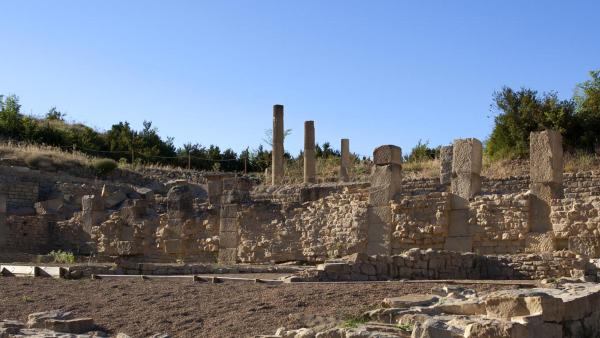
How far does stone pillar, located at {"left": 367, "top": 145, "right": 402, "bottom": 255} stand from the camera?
17.4 meters

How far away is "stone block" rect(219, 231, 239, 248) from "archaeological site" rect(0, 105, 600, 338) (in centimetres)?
4

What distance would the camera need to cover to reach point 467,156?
679 inches

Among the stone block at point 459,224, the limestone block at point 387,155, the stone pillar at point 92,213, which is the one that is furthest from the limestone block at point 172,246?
the stone block at point 459,224

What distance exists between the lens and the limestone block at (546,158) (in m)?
16.0

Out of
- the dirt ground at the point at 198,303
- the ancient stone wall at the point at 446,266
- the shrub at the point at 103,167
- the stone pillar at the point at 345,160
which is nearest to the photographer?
the dirt ground at the point at 198,303

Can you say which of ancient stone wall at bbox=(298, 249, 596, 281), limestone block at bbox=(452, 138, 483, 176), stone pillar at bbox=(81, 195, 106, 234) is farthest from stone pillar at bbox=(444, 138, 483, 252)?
stone pillar at bbox=(81, 195, 106, 234)

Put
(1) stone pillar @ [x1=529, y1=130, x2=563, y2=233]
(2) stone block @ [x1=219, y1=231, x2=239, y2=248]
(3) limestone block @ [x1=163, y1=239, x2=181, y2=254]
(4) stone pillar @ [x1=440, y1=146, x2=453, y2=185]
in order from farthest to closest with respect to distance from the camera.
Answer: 1. (4) stone pillar @ [x1=440, y1=146, x2=453, y2=185]
2. (3) limestone block @ [x1=163, y1=239, x2=181, y2=254]
3. (2) stone block @ [x1=219, y1=231, x2=239, y2=248]
4. (1) stone pillar @ [x1=529, y1=130, x2=563, y2=233]

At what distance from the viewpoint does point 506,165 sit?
29.7 m

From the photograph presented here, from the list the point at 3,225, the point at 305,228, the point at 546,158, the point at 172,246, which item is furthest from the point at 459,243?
the point at 3,225

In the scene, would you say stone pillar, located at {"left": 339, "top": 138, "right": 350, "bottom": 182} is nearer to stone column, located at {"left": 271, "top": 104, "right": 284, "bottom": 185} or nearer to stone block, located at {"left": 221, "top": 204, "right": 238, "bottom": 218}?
stone column, located at {"left": 271, "top": 104, "right": 284, "bottom": 185}

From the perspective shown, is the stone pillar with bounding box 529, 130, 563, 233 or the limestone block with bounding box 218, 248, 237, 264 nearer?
the stone pillar with bounding box 529, 130, 563, 233

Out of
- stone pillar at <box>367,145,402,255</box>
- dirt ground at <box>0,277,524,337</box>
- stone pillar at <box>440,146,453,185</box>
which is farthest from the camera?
stone pillar at <box>440,146,453,185</box>

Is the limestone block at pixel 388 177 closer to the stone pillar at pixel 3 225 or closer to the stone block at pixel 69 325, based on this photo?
the stone block at pixel 69 325

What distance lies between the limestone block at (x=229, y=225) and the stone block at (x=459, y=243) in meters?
5.89
